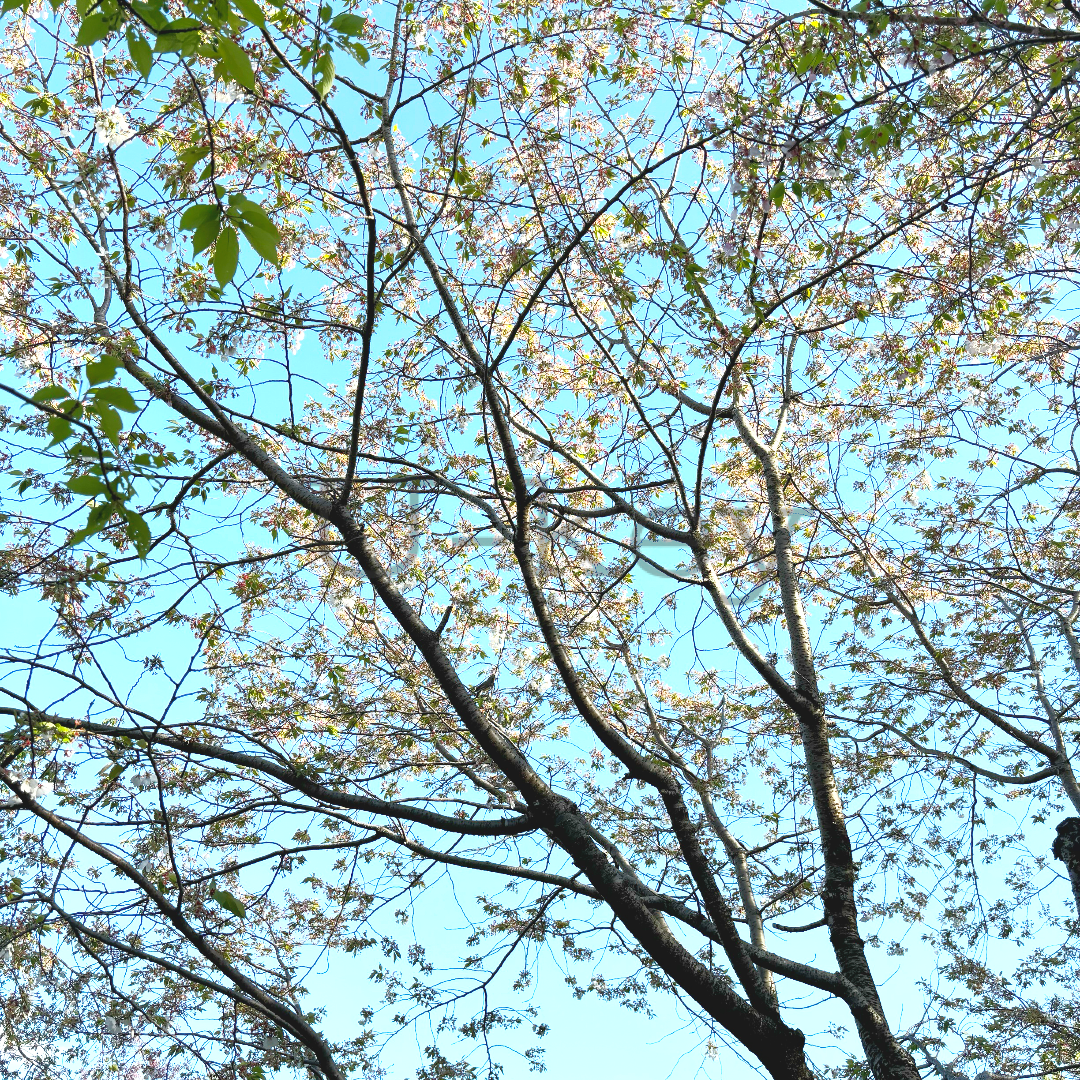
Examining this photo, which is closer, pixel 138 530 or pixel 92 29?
pixel 92 29

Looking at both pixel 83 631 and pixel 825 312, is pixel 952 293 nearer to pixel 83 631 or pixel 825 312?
pixel 825 312

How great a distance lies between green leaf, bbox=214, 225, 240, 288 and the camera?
1341mm

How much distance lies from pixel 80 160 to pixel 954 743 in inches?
283

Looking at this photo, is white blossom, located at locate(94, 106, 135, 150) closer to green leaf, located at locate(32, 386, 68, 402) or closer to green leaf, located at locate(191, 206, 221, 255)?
green leaf, located at locate(32, 386, 68, 402)

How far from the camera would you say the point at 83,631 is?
479cm

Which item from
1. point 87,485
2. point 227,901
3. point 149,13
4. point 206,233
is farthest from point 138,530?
point 227,901

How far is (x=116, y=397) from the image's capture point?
4.97 ft

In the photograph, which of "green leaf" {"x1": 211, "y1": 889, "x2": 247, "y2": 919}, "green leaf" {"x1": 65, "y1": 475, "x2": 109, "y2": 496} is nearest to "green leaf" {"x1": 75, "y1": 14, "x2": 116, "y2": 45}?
"green leaf" {"x1": 65, "y1": 475, "x2": 109, "y2": 496}

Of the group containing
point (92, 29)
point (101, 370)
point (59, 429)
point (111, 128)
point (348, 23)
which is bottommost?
point (101, 370)

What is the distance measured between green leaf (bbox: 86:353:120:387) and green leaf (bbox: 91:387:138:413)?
6 centimetres

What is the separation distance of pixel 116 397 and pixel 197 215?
13.2 inches

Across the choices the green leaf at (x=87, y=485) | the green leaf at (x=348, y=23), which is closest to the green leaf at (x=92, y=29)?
the green leaf at (x=348, y=23)

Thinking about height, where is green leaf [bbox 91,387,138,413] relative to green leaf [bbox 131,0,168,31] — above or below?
below

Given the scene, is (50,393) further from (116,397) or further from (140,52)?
(140,52)
